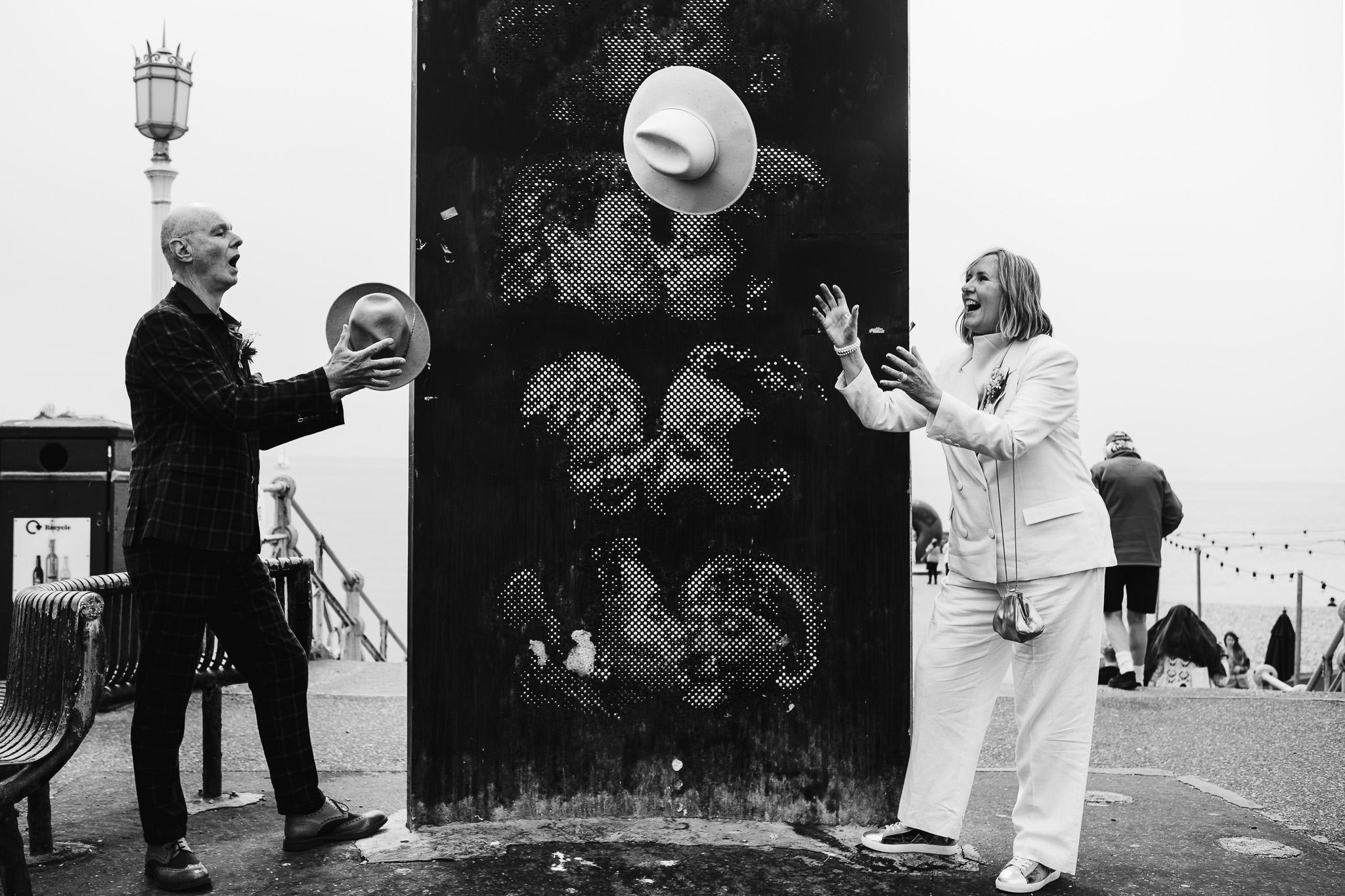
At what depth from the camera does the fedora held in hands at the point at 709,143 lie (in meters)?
3.99

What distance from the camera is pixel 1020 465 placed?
3846 millimetres

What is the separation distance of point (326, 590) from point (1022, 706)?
634 cm

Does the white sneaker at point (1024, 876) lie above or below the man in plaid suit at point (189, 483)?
below

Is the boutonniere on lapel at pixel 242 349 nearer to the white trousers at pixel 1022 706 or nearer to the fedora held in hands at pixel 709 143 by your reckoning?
the fedora held in hands at pixel 709 143

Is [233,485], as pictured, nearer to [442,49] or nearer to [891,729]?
[442,49]

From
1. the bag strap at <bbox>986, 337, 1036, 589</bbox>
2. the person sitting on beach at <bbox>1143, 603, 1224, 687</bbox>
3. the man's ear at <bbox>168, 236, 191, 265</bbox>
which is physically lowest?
the person sitting on beach at <bbox>1143, 603, 1224, 687</bbox>

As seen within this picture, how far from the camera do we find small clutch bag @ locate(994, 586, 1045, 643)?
363 centimetres

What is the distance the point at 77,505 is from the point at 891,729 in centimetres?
522

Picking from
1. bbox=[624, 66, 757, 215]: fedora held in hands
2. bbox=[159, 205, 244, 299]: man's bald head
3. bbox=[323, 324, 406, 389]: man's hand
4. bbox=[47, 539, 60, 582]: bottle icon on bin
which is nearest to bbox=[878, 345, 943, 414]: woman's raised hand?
bbox=[624, 66, 757, 215]: fedora held in hands

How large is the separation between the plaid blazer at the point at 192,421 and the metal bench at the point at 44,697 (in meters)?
0.31

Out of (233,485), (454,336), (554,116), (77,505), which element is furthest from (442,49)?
(77,505)

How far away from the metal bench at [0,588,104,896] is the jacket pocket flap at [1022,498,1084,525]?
286 centimetres

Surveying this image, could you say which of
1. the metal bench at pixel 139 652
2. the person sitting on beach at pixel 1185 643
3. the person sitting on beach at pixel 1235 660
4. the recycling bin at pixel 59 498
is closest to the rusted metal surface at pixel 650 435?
the metal bench at pixel 139 652

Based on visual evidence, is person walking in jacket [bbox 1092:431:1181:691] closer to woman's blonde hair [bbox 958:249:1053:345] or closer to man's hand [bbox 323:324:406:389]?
woman's blonde hair [bbox 958:249:1053:345]
